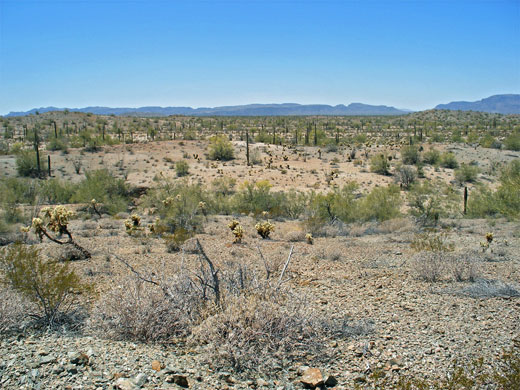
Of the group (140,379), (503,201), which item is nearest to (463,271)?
(140,379)

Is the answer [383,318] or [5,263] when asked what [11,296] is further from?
[383,318]

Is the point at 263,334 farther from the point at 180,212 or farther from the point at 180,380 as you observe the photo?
the point at 180,212

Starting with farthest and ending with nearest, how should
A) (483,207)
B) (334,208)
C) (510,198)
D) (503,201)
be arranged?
1. (483,207)
2. (334,208)
3. (503,201)
4. (510,198)

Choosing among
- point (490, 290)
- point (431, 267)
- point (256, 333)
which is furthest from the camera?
point (431, 267)

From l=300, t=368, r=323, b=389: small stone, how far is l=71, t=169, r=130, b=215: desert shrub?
19.4 m

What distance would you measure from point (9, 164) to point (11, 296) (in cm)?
3692

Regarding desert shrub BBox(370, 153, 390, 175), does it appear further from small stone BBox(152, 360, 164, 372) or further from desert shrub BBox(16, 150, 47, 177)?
small stone BBox(152, 360, 164, 372)

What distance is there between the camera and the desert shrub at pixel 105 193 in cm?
2288

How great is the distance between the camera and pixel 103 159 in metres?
41.9

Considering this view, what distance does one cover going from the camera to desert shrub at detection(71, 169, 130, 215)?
2288 cm

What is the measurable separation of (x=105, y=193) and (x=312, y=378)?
21892 millimetres

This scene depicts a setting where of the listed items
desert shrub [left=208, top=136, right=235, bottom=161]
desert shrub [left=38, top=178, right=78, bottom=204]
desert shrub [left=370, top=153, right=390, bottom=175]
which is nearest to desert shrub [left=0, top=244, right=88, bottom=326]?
desert shrub [left=38, top=178, right=78, bottom=204]

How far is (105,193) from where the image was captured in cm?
2427

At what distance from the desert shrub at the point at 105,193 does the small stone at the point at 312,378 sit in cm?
1937
